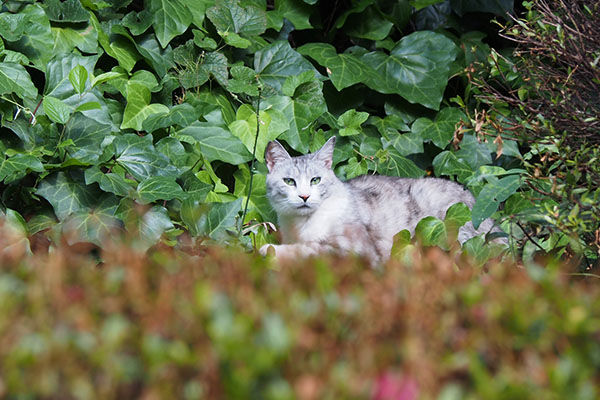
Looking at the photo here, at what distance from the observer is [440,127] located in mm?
4270

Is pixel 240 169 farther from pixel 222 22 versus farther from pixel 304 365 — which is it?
pixel 304 365

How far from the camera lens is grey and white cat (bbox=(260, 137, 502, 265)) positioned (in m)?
3.19

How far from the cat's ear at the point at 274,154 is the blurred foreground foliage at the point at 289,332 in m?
2.17

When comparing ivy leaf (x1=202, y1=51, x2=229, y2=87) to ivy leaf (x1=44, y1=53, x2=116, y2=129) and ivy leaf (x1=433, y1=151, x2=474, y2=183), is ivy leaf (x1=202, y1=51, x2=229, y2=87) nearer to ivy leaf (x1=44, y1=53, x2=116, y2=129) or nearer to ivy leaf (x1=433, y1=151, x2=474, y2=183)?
ivy leaf (x1=44, y1=53, x2=116, y2=129)

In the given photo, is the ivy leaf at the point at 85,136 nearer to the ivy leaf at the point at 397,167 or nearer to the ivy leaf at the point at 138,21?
the ivy leaf at the point at 138,21

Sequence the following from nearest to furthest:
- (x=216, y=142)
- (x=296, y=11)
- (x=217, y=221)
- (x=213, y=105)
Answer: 1. (x=217, y=221)
2. (x=216, y=142)
3. (x=213, y=105)
4. (x=296, y=11)

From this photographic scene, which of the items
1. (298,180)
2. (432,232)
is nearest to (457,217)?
(432,232)

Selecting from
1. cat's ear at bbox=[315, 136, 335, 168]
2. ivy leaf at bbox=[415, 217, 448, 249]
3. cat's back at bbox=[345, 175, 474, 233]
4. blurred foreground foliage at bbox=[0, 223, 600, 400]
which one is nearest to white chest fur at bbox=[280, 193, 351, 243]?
cat's back at bbox=[345, 175, 474, 233]

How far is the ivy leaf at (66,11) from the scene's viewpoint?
368cm

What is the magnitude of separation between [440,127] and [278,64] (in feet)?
3.60

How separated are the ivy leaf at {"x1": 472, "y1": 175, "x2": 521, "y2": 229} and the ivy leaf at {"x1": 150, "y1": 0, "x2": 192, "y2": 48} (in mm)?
2190

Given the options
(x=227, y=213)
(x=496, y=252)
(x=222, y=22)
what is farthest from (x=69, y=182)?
(x=496, y=252)

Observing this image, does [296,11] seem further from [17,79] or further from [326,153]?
[17,79]

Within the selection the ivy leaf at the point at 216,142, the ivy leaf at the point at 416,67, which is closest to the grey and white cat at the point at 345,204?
the ivy leaf at the point at 216,142
